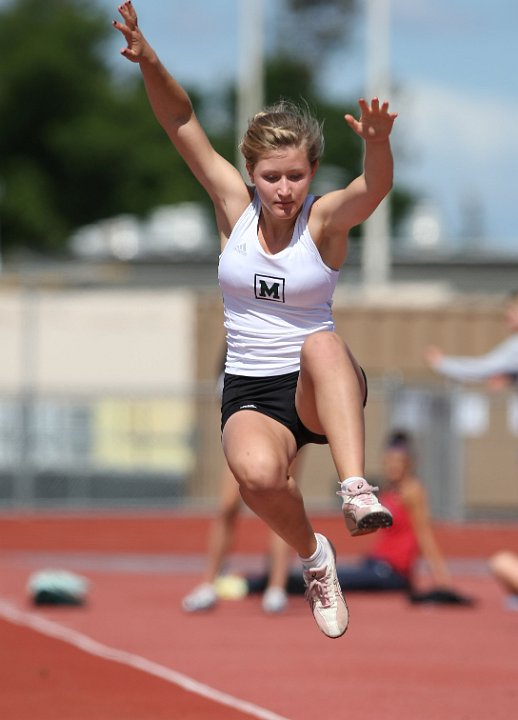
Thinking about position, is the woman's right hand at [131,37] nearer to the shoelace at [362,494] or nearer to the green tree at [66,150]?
the shoelace at [362,494]

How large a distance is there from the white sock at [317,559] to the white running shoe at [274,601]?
455 centimetres

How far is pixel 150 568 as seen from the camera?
1561 centimetres

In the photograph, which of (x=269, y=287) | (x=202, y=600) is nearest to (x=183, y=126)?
(x=269, y=287)

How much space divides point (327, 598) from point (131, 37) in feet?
8.19

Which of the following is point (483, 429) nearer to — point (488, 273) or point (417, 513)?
point (417, 513)

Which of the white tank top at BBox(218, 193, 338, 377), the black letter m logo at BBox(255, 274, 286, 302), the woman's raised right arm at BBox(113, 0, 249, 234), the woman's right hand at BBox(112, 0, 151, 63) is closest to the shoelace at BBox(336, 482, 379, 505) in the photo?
the white tank top at BBox(218, 193, 338, 377)

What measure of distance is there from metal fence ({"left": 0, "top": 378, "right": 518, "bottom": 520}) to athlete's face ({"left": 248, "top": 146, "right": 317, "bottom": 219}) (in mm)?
13286

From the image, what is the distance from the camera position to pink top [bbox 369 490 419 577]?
39.6ft

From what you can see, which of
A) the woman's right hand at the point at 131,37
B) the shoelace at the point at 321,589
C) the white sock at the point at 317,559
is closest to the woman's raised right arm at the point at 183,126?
the woman's right hand at the point at 131,37

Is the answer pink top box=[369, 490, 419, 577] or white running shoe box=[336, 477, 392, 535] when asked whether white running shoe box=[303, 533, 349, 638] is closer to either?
white running shoe box=[336, 477, 392, 535]

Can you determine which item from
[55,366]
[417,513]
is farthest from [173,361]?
[417,513]

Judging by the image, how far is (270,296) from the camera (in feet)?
21.4

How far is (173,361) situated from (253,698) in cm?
1640

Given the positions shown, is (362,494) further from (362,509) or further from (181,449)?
(181,449)
